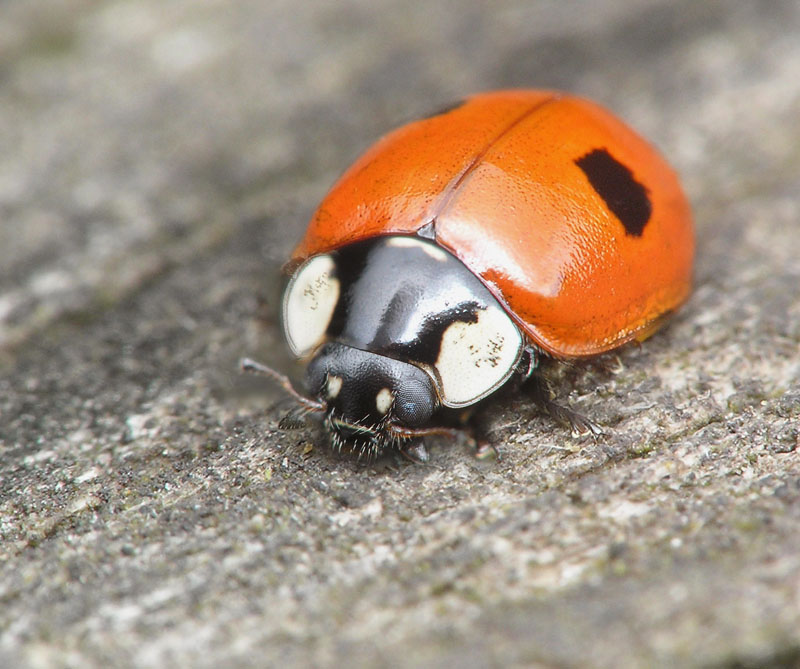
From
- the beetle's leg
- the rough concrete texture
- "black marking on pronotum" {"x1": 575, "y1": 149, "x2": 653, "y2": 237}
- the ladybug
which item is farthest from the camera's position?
"black marking on pronotum" {"x1": 575, "y1": 149, "x2": 653, "y2": 237}

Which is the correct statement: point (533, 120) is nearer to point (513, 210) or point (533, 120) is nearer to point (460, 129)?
point (460, 129)

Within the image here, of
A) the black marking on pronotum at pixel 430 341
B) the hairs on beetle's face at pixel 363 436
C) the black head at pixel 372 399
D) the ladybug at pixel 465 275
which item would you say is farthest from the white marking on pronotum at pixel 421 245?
the hairs on beetle's face at pixel 363 436

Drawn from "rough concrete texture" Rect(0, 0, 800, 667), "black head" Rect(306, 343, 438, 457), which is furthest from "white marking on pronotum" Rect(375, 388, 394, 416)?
"rough concrete texture" Rect(0, 0, 800, 667)

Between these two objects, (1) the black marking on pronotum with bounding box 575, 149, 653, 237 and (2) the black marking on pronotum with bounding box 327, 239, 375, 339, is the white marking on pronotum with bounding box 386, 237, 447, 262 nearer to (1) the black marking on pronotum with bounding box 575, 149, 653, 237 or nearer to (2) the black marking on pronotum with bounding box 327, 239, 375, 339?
(2) the black marking on pronotum with bounding box 327, 239, 375, 339

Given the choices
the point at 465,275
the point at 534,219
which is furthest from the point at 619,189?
the point at 465,275

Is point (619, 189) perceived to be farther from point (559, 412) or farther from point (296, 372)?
point (296, 372)

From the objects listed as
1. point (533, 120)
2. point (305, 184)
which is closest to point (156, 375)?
point (305, 184)

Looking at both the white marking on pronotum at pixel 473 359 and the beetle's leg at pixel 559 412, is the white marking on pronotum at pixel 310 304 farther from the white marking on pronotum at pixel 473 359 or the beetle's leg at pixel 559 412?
the beetle's leg at pixel 559 412
